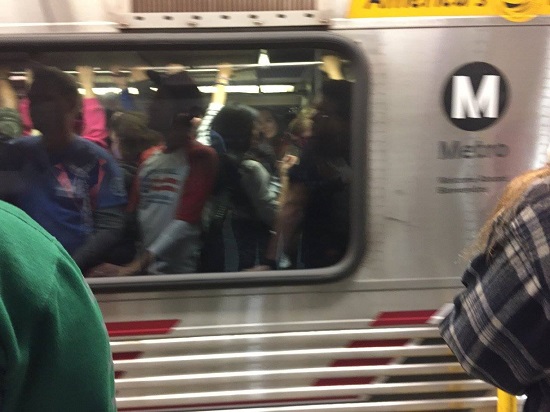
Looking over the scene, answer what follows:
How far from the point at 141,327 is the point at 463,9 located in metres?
1.53

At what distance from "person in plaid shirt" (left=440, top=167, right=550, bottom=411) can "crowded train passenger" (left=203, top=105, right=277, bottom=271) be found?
0.81 metres

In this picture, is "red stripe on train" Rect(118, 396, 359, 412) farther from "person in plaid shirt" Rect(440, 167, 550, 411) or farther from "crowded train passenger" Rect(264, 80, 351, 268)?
"person in plaid shirt" Rect(440, 167, 550, 411)

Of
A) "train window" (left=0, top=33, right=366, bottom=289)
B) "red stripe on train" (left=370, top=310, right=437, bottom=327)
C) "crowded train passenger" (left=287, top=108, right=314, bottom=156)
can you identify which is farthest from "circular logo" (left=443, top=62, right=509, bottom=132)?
"red stripe on train" (left=370, top=310, right=437, bottom=327)

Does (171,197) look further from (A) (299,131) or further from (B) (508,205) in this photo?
(B) (508,205)

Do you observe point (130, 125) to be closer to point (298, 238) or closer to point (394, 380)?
point (298, 238)

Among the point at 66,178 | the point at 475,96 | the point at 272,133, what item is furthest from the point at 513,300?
the point at 66,178

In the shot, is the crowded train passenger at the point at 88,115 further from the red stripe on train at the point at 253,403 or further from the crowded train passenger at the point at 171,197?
the red stripe on train at the point at 253,403

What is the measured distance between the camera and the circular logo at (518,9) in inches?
71.9

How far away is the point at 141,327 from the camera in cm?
191

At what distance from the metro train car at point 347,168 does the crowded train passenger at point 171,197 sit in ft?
0.24

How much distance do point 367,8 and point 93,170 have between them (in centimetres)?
108

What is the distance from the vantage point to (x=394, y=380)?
2014mm

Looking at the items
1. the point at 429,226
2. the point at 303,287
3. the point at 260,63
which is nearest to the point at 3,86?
the point at 260,63

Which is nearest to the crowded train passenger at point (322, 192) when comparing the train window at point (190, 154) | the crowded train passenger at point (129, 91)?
the train window at point (190, 154)
